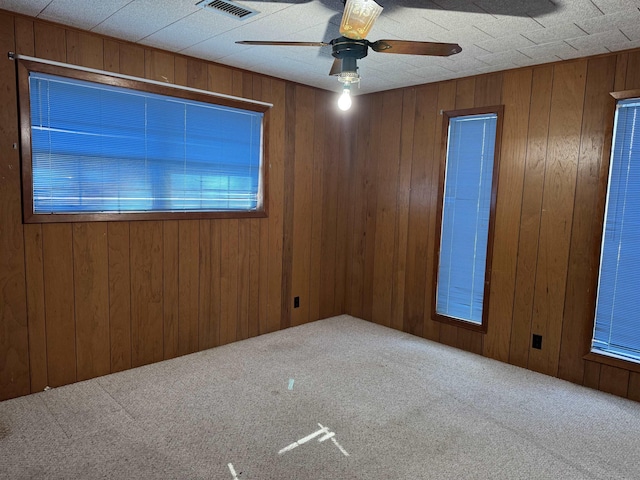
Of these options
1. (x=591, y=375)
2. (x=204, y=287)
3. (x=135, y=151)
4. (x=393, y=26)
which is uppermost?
(x=393, y=26)

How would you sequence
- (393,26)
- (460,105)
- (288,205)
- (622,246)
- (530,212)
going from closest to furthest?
1. (393,26)
2. (622,246)
3. (530,212)
4. (460,105)
5. (288,205)

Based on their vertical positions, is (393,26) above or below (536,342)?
above

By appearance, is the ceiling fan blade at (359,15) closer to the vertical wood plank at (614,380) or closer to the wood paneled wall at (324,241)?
the wood paneled wall at (324,241)

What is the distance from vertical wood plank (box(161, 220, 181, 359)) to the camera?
3.33 m

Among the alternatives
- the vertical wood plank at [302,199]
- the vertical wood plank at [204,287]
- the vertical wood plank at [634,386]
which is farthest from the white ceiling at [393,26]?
the vertical wood plank at [634,386]

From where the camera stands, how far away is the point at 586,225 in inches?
122

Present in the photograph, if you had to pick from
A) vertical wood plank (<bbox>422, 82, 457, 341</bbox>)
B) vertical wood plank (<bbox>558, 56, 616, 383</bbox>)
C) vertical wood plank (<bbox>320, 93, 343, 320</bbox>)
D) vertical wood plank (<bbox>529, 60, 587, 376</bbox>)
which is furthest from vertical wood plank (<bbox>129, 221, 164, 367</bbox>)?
vertical wood plank (<bbox>558, 56, 616, 383</bbox>)

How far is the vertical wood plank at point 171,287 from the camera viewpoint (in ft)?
10.9

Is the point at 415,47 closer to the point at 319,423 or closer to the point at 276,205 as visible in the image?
the point at 319,423

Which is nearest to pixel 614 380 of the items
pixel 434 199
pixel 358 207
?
pixel 434 199

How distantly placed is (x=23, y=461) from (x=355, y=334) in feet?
8.93

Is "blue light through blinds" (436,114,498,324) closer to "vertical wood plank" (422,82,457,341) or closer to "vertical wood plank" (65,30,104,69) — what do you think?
"vertical wood plank" (422,82,457,341)

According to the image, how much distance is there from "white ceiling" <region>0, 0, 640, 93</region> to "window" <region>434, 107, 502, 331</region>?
550mm

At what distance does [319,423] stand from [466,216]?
2180 mm
